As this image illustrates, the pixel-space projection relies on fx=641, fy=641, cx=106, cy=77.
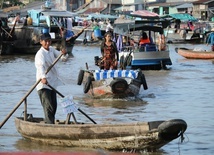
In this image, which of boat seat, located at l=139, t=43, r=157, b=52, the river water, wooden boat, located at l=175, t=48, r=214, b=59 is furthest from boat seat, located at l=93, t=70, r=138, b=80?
wooden boat, located at l=175, t=48, r=214, b=59

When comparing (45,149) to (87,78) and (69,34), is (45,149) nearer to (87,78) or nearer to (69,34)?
(87,78)

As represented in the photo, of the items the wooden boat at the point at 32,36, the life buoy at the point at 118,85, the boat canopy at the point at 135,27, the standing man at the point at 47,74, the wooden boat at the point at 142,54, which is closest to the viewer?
the standing man at the point at 47,74

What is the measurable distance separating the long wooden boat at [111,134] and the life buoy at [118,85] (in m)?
4.99

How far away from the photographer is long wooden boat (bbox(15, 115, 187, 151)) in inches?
329

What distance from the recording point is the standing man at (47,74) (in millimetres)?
9414

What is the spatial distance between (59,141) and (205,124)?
3700mm

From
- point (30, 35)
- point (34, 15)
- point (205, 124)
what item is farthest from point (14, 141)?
point (34, 15)

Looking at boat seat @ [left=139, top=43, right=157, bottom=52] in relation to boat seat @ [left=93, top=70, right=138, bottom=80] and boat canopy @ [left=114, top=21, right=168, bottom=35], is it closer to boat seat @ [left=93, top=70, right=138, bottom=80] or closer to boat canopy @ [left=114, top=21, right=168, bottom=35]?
boat canopy @ [left=114, top=21, right=168, bottom=35]

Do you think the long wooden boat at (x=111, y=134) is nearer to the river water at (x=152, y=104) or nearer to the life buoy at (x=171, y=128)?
the life buoy at (x=171, y=128)

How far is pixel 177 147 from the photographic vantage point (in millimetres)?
9883

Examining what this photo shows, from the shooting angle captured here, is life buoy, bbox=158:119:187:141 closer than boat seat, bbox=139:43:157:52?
Yes

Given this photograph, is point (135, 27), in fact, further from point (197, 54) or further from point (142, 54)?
point (197, 54)

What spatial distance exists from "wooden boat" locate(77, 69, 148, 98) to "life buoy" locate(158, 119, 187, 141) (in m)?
5.91

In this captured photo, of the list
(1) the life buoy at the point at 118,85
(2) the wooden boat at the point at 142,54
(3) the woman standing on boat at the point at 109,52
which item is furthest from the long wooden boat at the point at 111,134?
(2) the wooden boat at the point at 142,54
